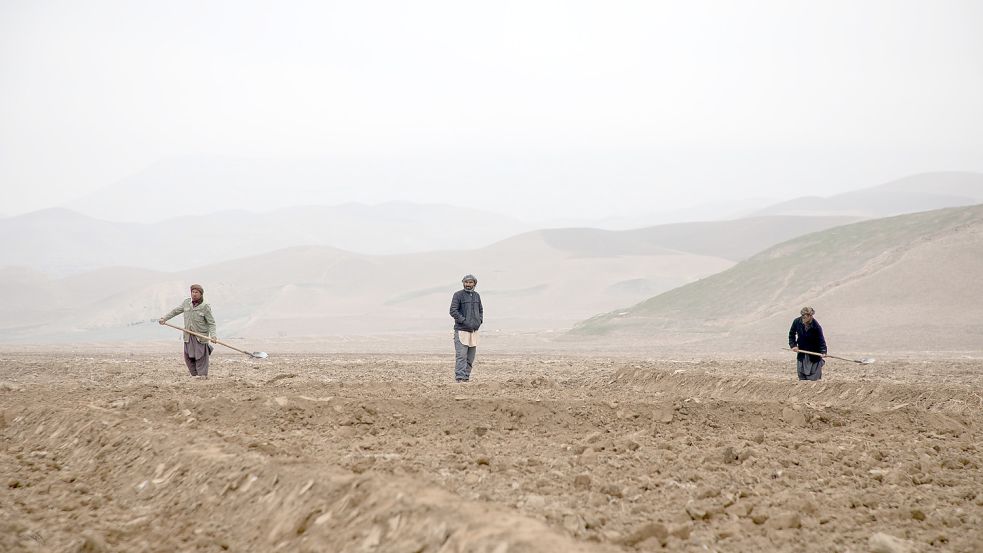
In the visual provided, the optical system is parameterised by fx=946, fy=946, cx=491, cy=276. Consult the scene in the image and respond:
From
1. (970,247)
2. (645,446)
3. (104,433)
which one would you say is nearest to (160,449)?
(104,433)

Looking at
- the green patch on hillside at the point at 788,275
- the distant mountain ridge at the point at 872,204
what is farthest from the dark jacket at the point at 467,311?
the distant mountain ridge at the point at 872,204

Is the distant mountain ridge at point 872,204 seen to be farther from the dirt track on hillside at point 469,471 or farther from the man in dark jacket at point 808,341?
the dirt track on hillside at point 469,471

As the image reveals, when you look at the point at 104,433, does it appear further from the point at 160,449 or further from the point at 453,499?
the point at 453,499

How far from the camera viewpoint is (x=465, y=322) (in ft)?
46.7

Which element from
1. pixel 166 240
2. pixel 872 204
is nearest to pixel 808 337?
pixel 166 240

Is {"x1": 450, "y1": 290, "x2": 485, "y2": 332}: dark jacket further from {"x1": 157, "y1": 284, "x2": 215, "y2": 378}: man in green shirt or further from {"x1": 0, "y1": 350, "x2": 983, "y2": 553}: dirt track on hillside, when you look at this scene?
{"x1": 157, "y1": 284, "x2": 215, "y2": 378}: man in green shirt

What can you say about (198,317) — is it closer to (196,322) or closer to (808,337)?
(196,322)

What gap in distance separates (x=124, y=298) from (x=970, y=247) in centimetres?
5595

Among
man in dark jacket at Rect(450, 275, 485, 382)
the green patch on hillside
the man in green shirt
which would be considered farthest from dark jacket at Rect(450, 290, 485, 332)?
the green patch on hillside

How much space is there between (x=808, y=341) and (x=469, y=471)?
907 centimetres

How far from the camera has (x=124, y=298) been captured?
69562 mm

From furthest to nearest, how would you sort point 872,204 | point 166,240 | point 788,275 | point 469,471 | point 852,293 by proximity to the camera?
1. point 872,204
2. point 166,240
3. point 788,275
4. point 852,293
5. point 469,471

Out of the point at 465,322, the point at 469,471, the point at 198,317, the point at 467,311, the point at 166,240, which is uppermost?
the point at 166,240

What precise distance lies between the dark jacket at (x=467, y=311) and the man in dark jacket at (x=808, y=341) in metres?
4.87
